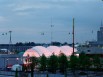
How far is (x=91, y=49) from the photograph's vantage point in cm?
7812

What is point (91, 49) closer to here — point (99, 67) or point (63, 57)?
point (99, 67)

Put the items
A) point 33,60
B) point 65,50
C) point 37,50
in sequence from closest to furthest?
point 33,60
point 37,50
point 65,50

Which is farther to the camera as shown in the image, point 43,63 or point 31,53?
point 31,53

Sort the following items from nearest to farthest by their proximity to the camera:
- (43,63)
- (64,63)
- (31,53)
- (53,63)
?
1. (64,63)
2. (53,63)
3. (43,63)
4. (31,53)

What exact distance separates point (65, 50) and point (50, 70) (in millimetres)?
31054

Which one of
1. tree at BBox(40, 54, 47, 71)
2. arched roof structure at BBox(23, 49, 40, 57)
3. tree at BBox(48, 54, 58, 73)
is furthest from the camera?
arched roof structure at BBox(23, 49, 40, 57)

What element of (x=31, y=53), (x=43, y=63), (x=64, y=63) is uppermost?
(x=31, y=53)

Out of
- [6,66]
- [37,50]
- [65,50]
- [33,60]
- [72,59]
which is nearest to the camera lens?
[72,59]

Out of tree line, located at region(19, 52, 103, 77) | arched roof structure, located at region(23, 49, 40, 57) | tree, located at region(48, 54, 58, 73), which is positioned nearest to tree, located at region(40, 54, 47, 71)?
tree line, located at region(19, 52, 103, 77)

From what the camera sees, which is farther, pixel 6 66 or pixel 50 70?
pixel 6 66

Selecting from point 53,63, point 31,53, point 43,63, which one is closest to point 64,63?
point 53,63

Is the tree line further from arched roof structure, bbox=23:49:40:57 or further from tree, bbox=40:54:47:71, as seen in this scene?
arched roof structure, bbox=23:49:40:57

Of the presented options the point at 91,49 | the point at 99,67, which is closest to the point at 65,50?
the point at 91,49

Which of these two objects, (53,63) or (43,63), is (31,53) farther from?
(53,63)
